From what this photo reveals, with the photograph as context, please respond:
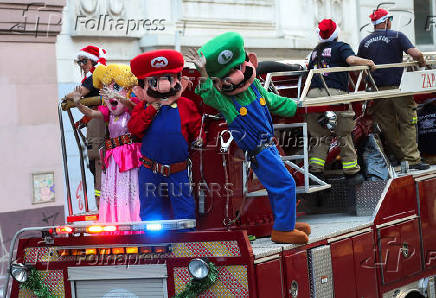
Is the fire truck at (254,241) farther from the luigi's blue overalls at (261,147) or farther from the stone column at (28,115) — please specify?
the stone column at (28,115)

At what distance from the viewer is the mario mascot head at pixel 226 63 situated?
5676mm

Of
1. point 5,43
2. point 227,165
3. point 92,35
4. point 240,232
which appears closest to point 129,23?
point 92,35

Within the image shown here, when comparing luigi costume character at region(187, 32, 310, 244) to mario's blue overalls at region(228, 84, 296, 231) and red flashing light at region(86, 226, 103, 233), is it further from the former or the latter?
red flashing light at region(86, 226, 103, 233)

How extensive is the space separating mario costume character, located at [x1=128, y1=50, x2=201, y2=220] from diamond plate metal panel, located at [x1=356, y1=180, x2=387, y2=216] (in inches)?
68.6

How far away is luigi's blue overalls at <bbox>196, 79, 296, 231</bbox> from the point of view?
5.77m

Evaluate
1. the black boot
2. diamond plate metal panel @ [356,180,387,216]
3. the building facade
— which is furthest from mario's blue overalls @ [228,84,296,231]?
Answer: the building facade

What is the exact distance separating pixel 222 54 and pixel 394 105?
9.68 ft

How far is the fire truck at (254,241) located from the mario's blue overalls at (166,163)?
0.18 m

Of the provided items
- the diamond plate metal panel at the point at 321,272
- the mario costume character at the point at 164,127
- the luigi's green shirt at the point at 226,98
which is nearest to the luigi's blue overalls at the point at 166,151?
the mario costume character at the point at 164,127

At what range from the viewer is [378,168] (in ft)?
24.0

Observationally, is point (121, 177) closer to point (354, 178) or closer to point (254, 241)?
point (254, 241)

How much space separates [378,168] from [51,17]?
21.2 ft

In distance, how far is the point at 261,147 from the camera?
5.81 m

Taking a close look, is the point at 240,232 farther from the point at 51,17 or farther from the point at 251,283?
the point at 51,17
